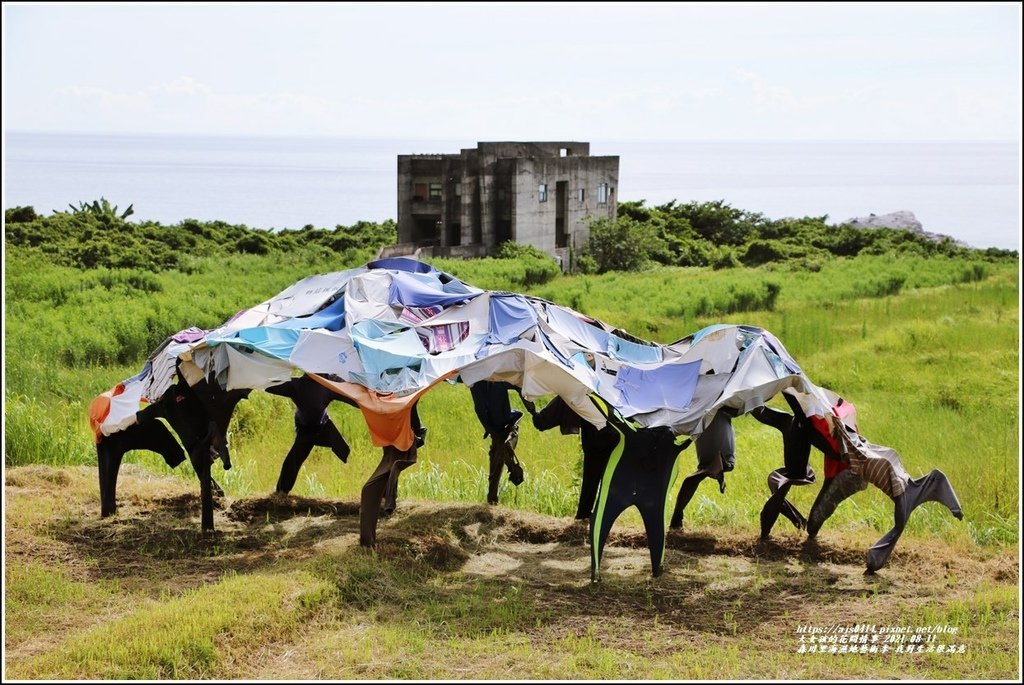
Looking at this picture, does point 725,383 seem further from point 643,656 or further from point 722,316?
point 722,316

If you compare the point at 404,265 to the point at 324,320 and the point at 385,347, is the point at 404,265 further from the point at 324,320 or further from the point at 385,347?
the point at 385,347

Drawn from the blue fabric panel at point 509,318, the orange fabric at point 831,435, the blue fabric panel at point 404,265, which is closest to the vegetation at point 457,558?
the orange fabric at point 831,435

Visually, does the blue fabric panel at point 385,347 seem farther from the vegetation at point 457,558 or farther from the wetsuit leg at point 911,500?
the wetsuit leg at point 911,500

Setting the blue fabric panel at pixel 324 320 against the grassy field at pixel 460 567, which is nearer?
the grassy field at pixel 460 567

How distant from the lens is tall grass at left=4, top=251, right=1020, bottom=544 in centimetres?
1145

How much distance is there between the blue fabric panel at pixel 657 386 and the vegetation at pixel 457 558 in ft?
4.43

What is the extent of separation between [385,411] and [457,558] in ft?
4.51

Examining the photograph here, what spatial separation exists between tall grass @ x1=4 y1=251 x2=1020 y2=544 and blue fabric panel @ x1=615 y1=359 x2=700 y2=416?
190cm

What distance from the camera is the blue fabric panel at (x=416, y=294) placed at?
9.83 meters

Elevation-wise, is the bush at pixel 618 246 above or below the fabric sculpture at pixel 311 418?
above

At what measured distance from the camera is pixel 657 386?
349 inches

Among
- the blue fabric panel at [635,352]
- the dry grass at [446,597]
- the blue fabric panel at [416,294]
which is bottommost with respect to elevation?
the dry grass at [446,597]

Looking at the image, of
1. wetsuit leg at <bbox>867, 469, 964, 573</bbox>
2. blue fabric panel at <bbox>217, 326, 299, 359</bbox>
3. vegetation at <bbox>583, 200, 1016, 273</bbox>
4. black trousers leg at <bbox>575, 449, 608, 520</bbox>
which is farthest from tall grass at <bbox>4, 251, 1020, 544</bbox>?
vegetation at <bbox>583, 200, 1016, 273</bbox>

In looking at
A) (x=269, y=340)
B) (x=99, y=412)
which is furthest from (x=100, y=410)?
(x=269, y=340)
